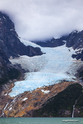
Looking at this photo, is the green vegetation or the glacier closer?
the green vegetation

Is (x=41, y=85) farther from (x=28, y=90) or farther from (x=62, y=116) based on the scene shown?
(x=62, y=116)

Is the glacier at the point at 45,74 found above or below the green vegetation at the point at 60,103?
above

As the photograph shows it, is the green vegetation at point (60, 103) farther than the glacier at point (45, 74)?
No

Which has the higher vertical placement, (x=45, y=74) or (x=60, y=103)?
(x=45, y=74)

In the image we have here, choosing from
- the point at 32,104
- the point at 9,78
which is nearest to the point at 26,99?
the point at 32,104

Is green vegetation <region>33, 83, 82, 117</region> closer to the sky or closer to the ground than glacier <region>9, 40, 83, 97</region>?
closer to the ground

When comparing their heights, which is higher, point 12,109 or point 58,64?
A: point 58,64

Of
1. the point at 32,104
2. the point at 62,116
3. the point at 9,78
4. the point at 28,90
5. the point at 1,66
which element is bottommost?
the point at 62,116

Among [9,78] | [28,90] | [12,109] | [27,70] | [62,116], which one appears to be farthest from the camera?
[27,70]
